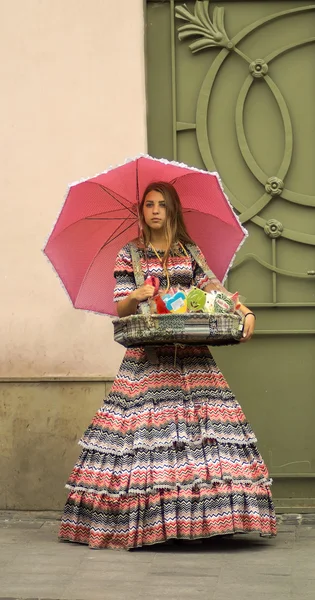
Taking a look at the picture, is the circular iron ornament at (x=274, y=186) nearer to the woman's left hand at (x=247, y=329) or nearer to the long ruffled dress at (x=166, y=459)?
the long ruffled dress at (x=166, y=459)

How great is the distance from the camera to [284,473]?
285 inches

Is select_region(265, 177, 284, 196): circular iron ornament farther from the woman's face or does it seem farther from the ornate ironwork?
the woman's face

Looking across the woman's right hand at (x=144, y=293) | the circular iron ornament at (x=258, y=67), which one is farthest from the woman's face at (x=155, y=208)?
the circular iron ornament at (x=258, y=67)

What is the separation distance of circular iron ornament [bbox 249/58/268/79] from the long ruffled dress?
1465 mm

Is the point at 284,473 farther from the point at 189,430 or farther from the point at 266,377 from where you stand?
the point at 189,430

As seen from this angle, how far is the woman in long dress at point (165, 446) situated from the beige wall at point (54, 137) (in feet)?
3.31

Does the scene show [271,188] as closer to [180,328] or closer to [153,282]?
[153,282]

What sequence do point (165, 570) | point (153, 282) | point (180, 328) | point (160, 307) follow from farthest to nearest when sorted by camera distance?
point (153, 282), point (160, 307), point (180, 328), point (165, 570)

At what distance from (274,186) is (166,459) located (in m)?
1.99

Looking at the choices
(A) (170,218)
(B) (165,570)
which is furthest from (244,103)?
(B) (165,570)

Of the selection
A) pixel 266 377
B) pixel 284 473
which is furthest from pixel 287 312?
pixel 284 473

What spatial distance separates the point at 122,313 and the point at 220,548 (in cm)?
127

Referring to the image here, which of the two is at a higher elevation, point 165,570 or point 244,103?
point 244,103

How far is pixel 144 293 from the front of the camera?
5980mm
